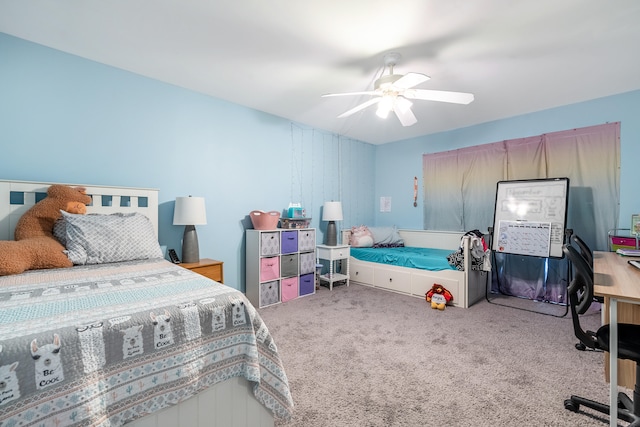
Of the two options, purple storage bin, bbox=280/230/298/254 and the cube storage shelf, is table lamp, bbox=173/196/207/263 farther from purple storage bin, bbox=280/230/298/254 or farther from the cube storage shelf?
purple storage bin, bbox=280/230/298/254

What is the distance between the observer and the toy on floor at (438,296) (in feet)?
10.4

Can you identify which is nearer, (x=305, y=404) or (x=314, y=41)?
(x=305, y=404)

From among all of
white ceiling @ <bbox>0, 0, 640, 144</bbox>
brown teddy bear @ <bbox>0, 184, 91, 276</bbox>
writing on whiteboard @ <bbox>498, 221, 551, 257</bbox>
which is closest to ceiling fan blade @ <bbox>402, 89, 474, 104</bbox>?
white ceiling @ <bbox>0, 0, 640, 144</bbox>

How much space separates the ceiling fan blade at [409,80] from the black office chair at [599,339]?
4.63 feet

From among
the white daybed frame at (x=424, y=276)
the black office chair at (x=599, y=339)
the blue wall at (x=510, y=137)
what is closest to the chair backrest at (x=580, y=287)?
the black office chair at (x=599, y=339)

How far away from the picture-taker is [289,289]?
356cm

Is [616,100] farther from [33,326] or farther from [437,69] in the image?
[33,326]

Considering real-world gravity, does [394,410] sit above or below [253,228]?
below

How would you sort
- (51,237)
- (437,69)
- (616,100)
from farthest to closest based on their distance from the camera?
(616,100) → (437,69) → (51,237)

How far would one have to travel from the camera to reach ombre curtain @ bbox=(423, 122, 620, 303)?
3.20 m

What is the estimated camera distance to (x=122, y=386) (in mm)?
977

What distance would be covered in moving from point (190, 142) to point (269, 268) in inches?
67.2

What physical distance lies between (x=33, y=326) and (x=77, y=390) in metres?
0.26

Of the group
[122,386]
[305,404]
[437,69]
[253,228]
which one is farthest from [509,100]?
[122,386]
